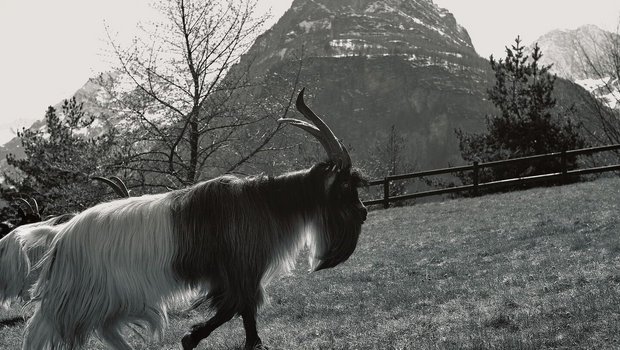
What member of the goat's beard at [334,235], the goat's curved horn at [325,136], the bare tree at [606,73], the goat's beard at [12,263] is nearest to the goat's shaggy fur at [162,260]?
the goat's beard at [334,235]

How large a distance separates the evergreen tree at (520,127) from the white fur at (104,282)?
25.1 metres

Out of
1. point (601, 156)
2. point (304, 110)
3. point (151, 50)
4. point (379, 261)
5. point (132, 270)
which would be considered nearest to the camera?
point (132, 270)

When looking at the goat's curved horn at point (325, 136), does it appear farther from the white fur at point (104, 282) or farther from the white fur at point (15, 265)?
the white fur at point (15, 265)

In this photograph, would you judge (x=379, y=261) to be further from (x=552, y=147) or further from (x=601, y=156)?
(x=601, y=156)

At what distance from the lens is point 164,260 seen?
5785mm

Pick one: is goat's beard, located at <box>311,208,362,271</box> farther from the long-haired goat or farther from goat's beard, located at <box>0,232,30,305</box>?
goat's beard, located at <box>0,232,30,305</box>

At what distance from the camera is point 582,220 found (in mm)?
13664

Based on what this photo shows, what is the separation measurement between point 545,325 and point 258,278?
258 centimetres

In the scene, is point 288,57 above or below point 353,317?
above

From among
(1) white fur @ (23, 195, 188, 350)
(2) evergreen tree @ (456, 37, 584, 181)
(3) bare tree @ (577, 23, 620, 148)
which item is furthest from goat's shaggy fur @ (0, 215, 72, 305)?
(3) bare tree @ (577, 23, 620, 148)

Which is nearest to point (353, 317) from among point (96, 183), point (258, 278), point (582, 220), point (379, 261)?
point (258, 278)

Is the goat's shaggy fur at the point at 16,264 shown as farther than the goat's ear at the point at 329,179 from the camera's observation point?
Yes

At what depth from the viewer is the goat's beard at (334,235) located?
6707 millimetres

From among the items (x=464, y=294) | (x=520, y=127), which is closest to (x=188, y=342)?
(x=464, y=294)
